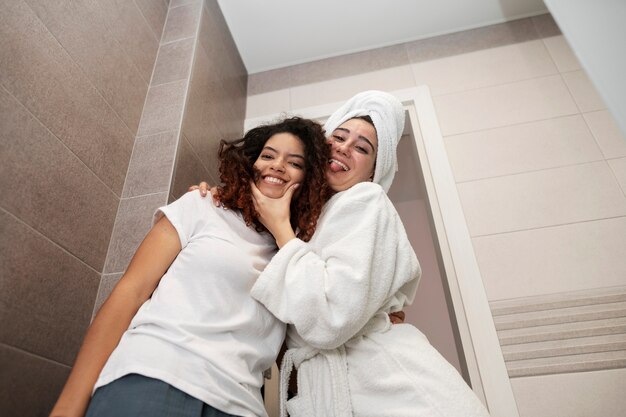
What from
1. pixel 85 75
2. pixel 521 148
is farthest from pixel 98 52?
pixel 521 148

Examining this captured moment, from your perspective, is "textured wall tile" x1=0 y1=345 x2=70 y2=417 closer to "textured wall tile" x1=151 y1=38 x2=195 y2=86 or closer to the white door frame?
"textured wall tile" x1=151 y1=38 x2=195 y2=86

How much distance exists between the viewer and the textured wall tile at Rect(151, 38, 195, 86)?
4.42ft

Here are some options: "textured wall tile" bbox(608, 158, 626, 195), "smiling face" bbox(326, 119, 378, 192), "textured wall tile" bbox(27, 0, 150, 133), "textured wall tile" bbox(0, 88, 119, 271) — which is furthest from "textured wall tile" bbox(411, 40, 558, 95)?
"textured wall tile" bbox(0, 88, 119, 271)

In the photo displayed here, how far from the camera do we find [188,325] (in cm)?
62

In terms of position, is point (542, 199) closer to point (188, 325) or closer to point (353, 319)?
point (353, 319)

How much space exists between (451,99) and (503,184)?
1.63 ft

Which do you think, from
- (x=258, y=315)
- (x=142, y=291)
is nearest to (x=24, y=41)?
(x=142, y=291)

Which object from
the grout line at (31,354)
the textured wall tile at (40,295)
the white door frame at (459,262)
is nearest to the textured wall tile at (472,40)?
the white door frame at (459,262)

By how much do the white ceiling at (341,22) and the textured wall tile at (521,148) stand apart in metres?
0.68

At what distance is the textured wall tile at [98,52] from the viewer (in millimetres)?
937

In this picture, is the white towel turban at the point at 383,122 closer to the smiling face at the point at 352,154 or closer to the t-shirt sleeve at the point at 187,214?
the smiling face at the point at 352,154

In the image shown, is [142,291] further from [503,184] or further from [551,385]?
[503,184]

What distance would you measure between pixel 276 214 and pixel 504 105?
52.9 inches

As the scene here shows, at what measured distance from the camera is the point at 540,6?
1.82m
